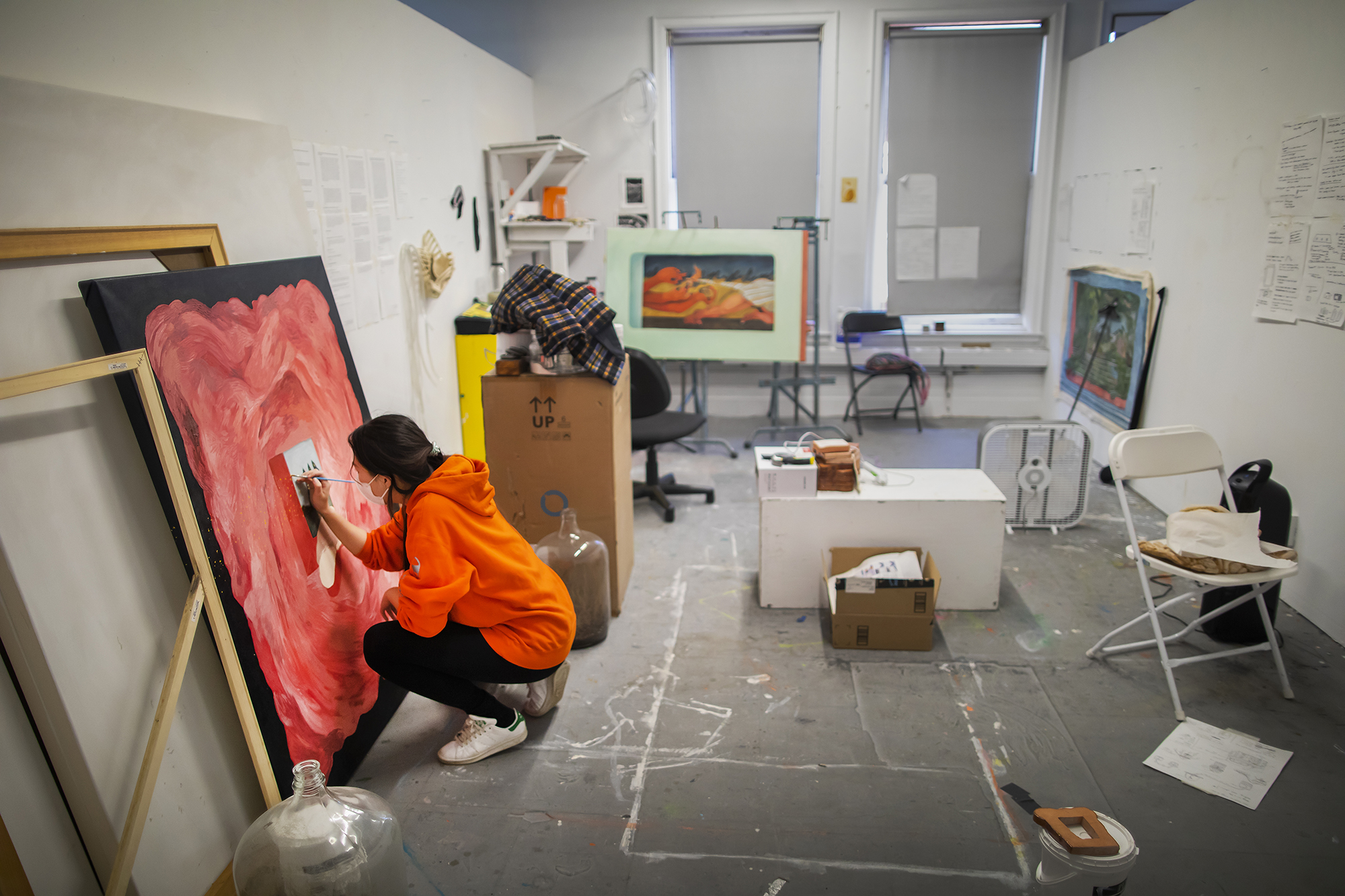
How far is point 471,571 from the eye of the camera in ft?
6.67

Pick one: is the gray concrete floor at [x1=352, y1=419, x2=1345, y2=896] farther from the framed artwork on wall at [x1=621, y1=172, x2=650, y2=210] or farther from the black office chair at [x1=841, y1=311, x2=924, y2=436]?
the framed artwork on wall at [x1=621, y1=172, x2=650, y2=210]

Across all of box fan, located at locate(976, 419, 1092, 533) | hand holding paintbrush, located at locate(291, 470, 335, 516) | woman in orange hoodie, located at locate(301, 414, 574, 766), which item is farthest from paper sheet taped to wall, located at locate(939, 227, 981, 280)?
hand holding paintbrush, located at locate(291, 470, 335, 516)

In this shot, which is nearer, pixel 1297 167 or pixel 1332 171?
pixel 1332 171

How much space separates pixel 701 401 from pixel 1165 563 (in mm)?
3777

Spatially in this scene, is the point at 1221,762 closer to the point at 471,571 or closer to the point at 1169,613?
the point at 1169,613

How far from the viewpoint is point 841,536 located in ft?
9.89

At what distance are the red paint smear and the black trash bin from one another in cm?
274

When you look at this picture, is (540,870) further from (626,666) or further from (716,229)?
(716,229)

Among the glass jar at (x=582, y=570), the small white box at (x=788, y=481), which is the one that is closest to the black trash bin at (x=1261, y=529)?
the small white box at (x=788, y=481)

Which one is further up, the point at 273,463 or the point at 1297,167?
the point at 1297,167

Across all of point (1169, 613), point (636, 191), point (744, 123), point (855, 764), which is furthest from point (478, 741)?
point (744, 123)

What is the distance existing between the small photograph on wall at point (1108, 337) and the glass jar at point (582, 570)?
3.13 meters

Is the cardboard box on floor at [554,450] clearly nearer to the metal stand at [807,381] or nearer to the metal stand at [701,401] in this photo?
the metal stand at [701,401]

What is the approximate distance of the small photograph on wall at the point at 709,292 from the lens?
16.3 ft
